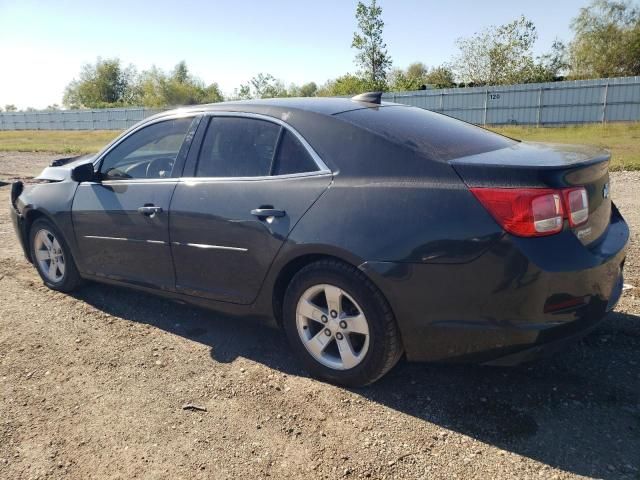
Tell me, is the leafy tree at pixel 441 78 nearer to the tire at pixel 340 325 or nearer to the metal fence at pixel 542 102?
the metal fence at pixel 542 102

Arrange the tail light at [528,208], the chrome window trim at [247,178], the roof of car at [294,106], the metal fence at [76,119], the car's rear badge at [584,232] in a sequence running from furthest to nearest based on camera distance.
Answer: the metal fence at [76,119]
the roof of car at [294,106]
the chrome window trim at [247,178]
the car's rear badge at [584,232]
the tail light at [528,208]

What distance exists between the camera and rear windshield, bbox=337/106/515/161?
2.87 m

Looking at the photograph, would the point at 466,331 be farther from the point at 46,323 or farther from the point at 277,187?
the point at 46,323

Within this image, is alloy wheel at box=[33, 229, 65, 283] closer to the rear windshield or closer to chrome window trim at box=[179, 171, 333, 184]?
chrome window trim at box=[179, 171, 333, 184]

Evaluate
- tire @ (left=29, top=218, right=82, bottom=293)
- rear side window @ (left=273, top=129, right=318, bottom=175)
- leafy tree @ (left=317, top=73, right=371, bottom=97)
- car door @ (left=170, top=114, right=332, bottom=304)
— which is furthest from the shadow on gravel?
leafy tree @ (left=317, top=73, right=371, bottom=97)

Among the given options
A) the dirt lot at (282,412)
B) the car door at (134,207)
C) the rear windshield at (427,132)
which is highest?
the rear windshield at (427,132)

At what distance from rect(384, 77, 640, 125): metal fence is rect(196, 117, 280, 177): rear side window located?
25.9 m

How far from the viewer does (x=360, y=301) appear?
2777 mm

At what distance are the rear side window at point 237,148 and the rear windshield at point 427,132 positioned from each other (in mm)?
529

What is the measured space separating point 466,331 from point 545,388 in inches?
30.2

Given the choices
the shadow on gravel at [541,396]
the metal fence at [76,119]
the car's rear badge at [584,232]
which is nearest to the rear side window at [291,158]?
the shadow on gravel at [541,396]

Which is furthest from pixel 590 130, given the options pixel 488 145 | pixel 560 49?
pixel 560 49

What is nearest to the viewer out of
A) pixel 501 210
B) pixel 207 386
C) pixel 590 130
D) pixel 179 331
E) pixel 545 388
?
pixel 501 210

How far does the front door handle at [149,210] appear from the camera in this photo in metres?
3.66
